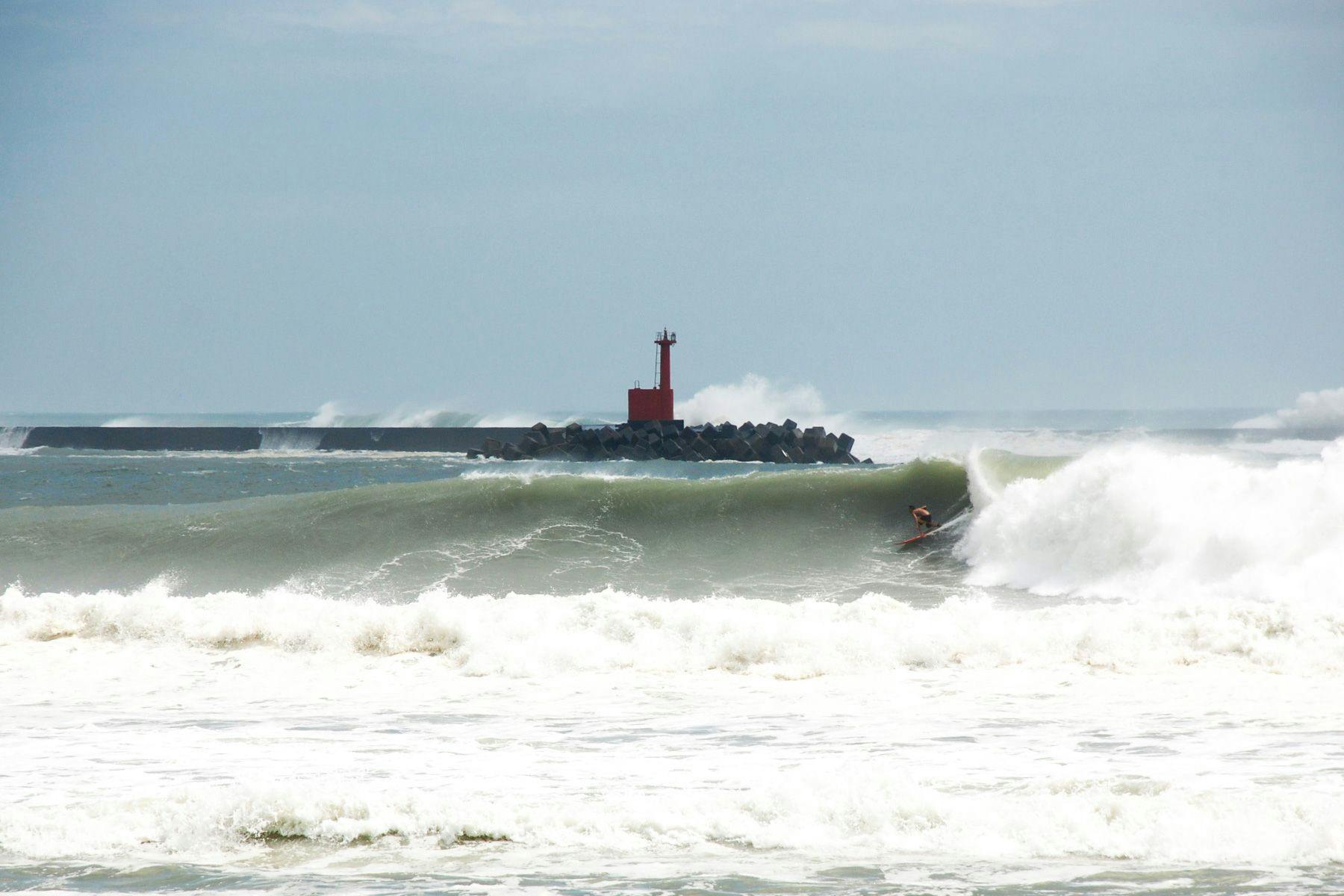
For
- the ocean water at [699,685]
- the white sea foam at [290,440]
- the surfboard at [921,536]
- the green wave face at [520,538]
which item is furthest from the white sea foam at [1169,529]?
the white sea foam at [290,440]

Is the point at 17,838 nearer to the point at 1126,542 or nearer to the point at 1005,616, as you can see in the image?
the point at 1005,616

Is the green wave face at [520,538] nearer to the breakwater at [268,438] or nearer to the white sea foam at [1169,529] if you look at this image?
the white sea foam at [1169,529]

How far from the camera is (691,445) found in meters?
31.3

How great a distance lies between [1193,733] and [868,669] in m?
2.12

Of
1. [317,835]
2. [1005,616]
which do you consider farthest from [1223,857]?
[1005,616]

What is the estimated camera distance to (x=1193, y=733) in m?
5.26

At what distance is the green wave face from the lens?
10.9 meters

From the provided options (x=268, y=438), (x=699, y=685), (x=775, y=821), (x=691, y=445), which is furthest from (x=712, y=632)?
(x=268, y=438)

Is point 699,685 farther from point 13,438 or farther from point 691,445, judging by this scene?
point 13,438

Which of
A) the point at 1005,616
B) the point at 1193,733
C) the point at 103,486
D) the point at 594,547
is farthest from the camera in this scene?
the point at 103,486

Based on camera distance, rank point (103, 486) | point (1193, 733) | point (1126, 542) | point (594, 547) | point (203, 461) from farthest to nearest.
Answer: point (203, 461) < point (103, 486) < point (594, 547) < point (1126, 542) < point (1193, 733)

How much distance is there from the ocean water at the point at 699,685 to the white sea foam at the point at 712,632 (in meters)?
0.03

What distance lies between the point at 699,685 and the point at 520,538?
5.75 m

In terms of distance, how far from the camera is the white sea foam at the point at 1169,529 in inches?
353
